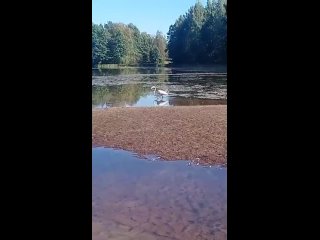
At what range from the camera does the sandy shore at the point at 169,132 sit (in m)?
8.00

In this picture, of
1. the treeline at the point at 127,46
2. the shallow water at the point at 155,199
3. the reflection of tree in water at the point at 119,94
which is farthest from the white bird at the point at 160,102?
the treeline at the point at 127,46

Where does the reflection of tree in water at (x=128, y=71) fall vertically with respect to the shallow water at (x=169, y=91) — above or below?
above

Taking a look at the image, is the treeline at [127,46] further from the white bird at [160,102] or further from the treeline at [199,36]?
the white bird at [160,102]

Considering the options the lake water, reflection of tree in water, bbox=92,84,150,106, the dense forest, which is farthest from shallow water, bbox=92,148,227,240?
the dense forest

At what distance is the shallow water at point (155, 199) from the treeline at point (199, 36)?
18819 millimetres

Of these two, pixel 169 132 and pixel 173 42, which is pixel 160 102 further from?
pixel 173 42

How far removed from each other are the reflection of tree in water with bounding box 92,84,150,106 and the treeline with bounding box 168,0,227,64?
832 centimetres

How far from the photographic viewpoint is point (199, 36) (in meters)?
26.9
